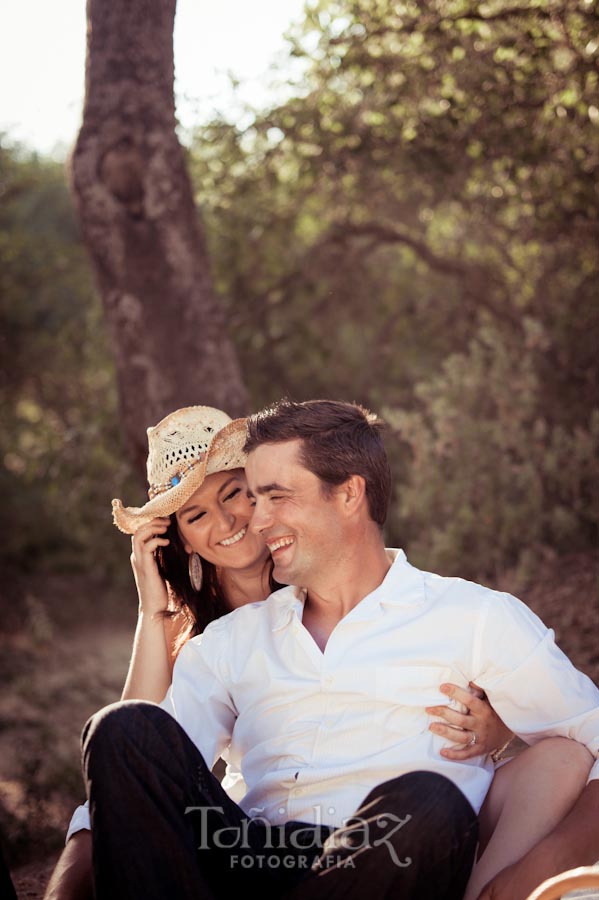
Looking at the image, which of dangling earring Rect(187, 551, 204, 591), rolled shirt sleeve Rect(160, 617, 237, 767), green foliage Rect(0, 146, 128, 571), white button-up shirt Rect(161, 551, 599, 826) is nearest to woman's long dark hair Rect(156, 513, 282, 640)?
dangling earring Rect(187, 551, 204, 591)

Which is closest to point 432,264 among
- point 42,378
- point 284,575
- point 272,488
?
point 42,378

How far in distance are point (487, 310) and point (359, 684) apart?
624 cm

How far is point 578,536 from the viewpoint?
6.77 m

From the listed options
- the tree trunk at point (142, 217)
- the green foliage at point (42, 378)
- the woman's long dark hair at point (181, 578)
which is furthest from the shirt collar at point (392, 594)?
the green foliage at point (42, 378)

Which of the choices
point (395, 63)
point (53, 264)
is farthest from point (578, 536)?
point (53, 264)

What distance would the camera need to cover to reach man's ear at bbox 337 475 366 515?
3379mm

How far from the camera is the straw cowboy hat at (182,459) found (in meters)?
3.91

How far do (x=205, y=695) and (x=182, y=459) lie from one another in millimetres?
991

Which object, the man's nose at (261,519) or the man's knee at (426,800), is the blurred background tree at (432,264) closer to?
the man's nose at (261,519)

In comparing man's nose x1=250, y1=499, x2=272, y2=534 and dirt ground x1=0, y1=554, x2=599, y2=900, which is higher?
man's nose x1=250, y1=499, x2=272, y2=534

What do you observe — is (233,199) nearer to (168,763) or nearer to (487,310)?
(487,310)

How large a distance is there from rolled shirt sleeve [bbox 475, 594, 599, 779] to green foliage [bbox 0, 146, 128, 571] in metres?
7.26

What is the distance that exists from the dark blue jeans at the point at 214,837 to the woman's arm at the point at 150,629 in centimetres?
85

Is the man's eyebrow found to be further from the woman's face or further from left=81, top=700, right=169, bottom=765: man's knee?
left=81, top=700, right=169, bottom=765: man's knee
